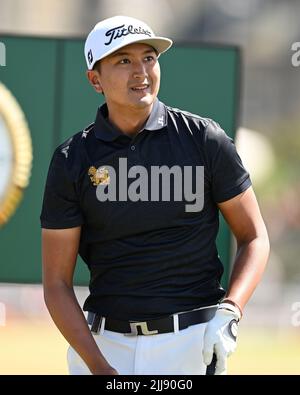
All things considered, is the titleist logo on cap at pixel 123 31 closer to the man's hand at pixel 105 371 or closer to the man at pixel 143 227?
the man at pixel 143 227

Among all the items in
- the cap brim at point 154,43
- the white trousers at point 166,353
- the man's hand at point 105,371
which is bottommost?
the man's hand at point 105,371

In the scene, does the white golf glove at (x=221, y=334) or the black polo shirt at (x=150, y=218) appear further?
the black polo shirt at (x=150, y=218)

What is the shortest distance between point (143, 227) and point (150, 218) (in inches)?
→ 1.5

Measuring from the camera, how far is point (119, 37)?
3535 millimetres

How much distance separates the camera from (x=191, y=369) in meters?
3.54

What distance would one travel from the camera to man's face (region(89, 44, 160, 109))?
11.8 feet

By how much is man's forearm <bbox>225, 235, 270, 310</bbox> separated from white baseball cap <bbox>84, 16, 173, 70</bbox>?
2.41 ft

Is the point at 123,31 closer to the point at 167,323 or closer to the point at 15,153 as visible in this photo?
the point at 167,323

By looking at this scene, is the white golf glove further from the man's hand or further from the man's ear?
the man's ear

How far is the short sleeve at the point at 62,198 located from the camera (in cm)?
357

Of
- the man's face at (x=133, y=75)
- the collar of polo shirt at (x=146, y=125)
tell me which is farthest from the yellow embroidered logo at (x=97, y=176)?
the man's face at (x=133, y=75)

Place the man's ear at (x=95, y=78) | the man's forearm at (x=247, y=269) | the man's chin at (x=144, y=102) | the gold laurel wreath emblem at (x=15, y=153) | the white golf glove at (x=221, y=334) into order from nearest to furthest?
the white golf glove at (x=221, y=334) < the man's forearm at (x=247, y=269) < the man's chin at (x=144, y=102) < the man's ear at (x=95, y=78) < the gold laurel wreath emblem at (x=15, y=153)

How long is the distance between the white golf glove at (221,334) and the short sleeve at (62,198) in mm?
567

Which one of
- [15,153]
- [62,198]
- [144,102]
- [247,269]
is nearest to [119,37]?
[144,102]
